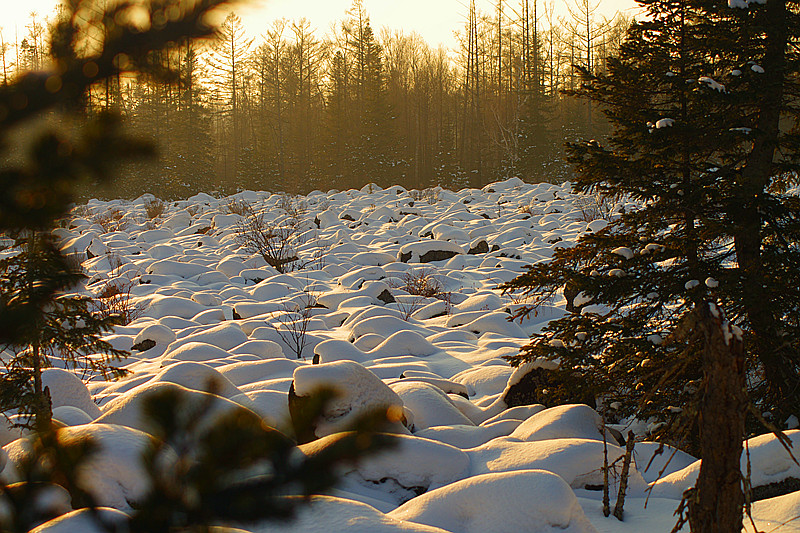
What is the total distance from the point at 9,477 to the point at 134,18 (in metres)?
2.13

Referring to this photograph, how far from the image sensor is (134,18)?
0.94 meters

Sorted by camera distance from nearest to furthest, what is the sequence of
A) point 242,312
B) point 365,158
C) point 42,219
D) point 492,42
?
point 42,219 → point 242,312 → point 365,158 → point 492,42

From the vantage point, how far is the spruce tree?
3137mm

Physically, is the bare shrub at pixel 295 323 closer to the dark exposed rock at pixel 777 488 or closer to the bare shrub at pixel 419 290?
the bare shrub at pixel 419 290

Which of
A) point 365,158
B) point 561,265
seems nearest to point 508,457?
point 561,265

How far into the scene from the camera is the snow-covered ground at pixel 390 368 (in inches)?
87.6

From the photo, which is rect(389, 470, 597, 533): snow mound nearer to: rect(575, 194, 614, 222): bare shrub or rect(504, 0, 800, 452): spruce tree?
rect(504, 0, 800, 452): spruce tree

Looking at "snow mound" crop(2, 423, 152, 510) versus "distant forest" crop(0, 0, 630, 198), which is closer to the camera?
"snow mound" crop(2, 423, 152, 510)

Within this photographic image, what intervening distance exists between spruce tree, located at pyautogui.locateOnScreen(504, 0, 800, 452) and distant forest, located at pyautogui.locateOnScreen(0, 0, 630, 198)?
2490 cm

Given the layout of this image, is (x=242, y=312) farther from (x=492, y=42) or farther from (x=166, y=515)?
(x=492, y=42)

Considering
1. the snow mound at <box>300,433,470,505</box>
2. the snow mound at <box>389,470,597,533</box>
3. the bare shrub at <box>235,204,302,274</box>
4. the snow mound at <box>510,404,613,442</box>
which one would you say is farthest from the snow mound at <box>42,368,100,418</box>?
the bare shrub at <box>235,204,302,274</box>

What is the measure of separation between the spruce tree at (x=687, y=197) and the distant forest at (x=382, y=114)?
24904mm

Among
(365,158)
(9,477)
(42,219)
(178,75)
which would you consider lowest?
(9,477)

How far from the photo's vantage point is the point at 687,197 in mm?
3254
